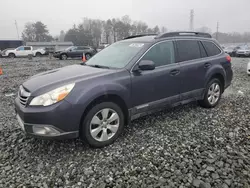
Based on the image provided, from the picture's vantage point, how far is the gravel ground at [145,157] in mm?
2244

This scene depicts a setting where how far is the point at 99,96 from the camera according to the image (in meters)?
2.70

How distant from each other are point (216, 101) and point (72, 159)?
365 cm

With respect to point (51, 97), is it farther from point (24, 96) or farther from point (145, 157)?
point (145, 157)

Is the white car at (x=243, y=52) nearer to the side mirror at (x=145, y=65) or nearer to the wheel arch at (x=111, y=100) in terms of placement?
the side mirror at (x=145, y=65)

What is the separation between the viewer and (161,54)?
11.3ft

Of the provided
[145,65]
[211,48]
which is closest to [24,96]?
[145,65]

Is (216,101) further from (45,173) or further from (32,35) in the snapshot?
(32,35)

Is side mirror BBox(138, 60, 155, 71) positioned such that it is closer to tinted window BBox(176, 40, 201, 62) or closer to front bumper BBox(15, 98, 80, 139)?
tinted window BBox(176, 40, 201, 62)

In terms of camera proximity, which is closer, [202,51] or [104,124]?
[104,124]

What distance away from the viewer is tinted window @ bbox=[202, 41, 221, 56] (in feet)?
14.0

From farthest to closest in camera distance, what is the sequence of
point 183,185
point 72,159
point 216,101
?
point 216,101, point 72,159, point 183,185

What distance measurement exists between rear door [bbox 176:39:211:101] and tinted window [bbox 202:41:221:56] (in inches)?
5.9

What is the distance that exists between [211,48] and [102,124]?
3.27 m

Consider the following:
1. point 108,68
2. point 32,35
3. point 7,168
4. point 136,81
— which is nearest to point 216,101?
point 136,81
